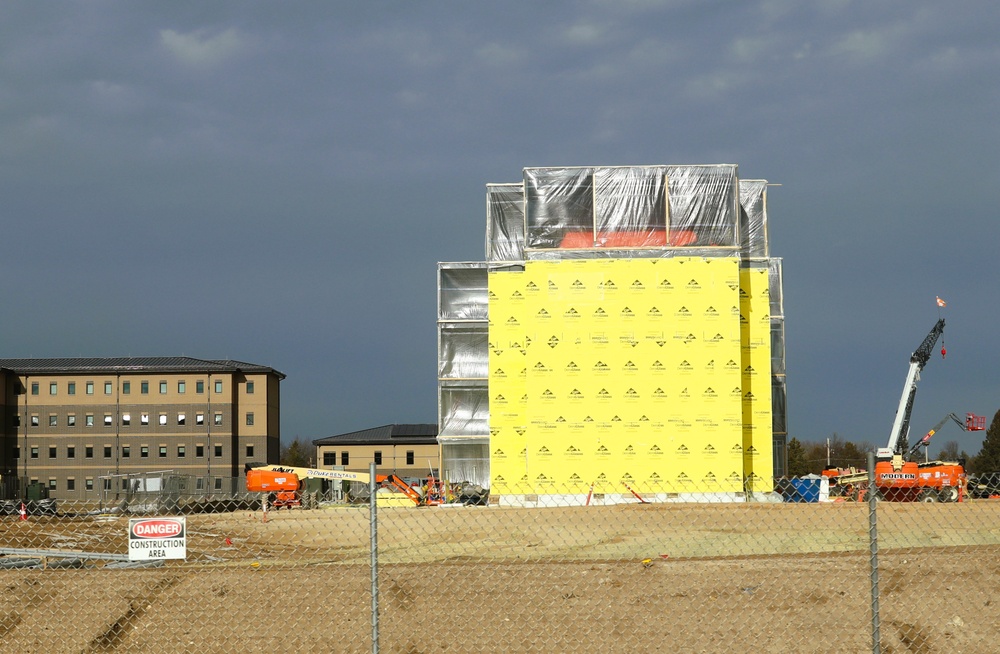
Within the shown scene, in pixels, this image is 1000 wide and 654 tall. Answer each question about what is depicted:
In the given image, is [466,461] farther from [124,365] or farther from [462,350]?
[124,365]

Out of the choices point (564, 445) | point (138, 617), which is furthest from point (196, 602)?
point (564, 445)

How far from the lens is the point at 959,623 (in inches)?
499

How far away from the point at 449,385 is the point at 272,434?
44001 mm

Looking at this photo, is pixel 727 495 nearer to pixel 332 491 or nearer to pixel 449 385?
pixel 449 385

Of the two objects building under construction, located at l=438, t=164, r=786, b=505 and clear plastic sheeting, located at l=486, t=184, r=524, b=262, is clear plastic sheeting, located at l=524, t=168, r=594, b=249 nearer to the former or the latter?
building under construction, located at l=438, t=164, r=786, b=505

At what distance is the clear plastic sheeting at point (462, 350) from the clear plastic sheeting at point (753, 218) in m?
13.6

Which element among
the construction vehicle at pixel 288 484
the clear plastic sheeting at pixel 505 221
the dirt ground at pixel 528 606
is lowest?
the construction vehicle at pixel 288 484

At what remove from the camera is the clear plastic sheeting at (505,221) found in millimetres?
50125

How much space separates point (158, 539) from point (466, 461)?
146 ft

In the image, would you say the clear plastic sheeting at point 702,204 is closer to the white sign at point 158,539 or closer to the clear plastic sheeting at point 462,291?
the clear plastic sheeting at point 462,291

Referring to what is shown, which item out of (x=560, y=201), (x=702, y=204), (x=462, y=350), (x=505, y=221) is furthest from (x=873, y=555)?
(x=462, y=350)

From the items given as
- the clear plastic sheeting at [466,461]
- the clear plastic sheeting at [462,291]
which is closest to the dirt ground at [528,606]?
the clear plastic sheeting at [466,461]

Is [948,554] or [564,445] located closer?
[948,554]

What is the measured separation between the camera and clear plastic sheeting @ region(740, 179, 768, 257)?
162ft
